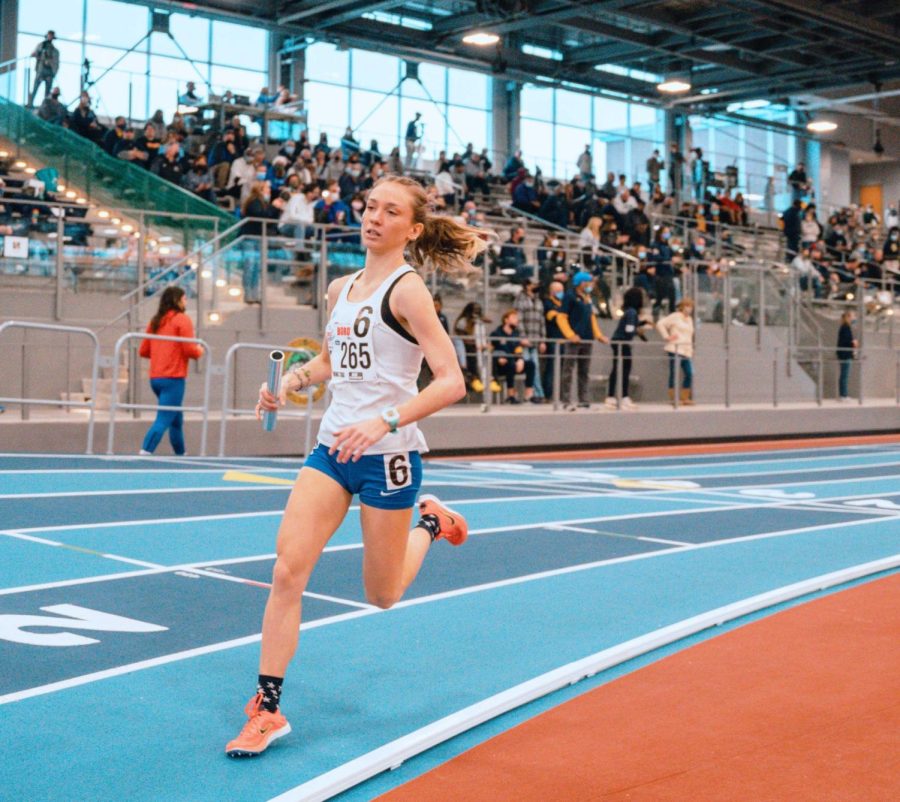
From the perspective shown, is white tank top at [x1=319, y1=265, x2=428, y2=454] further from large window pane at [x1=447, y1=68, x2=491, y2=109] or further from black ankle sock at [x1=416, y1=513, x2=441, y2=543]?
large window pane at [x1=447, y1=68, x2=491, y2=109]

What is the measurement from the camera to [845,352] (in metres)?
25.0

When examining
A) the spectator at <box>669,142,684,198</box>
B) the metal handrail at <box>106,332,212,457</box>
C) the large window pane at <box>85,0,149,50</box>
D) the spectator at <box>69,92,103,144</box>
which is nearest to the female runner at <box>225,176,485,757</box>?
the metal handrail at <box>106,332,212,457</box>

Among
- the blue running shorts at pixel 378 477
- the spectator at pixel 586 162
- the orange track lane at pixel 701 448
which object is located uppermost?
the spectator at pixel 586 162

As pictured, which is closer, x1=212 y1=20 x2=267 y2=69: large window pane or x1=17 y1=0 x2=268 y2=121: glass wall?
x1=17 y1=0 x2=268 y2=121: glass wall

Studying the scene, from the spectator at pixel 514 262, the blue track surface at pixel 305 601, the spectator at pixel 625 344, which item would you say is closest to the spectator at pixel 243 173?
the spectator at pixel 514 262

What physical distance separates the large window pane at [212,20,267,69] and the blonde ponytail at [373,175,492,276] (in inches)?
1243

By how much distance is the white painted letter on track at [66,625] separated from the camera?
5.79m

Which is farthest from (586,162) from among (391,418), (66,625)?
(391,418)

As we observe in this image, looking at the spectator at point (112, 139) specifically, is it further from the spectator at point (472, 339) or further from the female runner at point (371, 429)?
the female runner at point (371, 429)

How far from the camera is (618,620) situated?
681 cm

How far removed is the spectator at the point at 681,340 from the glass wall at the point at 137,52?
14778 mm

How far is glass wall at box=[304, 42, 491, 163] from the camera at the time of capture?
121 ft

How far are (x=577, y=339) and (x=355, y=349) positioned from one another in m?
15.0

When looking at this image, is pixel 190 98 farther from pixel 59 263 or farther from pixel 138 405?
pixel 138 405
